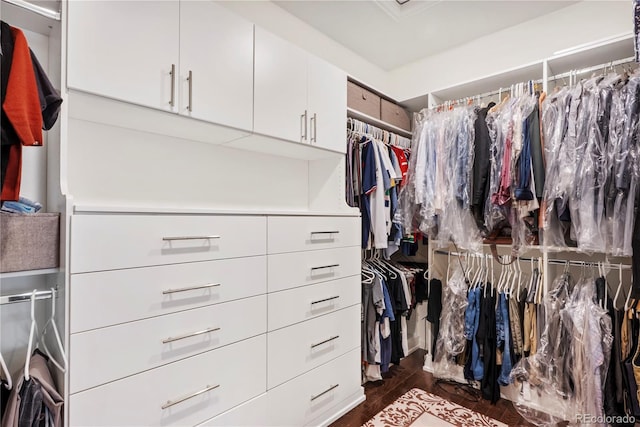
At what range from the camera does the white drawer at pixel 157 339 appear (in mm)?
1060

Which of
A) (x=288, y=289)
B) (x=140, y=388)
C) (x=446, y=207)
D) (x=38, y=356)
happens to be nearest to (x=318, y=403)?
(x=288, y=289)

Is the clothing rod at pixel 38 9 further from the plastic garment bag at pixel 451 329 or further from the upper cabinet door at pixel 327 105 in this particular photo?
the plastic garment bag at pixel 451 329

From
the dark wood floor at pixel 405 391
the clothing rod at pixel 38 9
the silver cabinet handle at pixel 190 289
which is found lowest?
the dark wood floor at pixel 405 391

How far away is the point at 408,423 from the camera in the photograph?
6.12ft

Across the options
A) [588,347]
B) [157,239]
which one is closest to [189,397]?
[157,239]

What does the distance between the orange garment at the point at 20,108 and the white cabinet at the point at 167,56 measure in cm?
13

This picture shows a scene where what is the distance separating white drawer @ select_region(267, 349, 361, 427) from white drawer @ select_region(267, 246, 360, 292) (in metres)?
0.50

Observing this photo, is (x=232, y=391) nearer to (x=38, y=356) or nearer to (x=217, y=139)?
(x=38, y=356)

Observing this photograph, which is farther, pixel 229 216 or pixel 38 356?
pixel 229 216

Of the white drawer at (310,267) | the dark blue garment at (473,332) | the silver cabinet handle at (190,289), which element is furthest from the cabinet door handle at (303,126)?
the dark blue garment at (473,332)

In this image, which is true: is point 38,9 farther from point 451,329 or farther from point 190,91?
A: point 451,329

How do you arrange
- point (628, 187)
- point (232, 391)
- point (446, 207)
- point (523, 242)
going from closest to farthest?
1. point (232, 391)
2. point (628, 187)
3. point (523, 242)
4. point (446, 207)

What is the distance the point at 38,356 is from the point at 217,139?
1.17 meters

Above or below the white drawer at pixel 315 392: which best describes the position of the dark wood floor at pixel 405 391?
below
